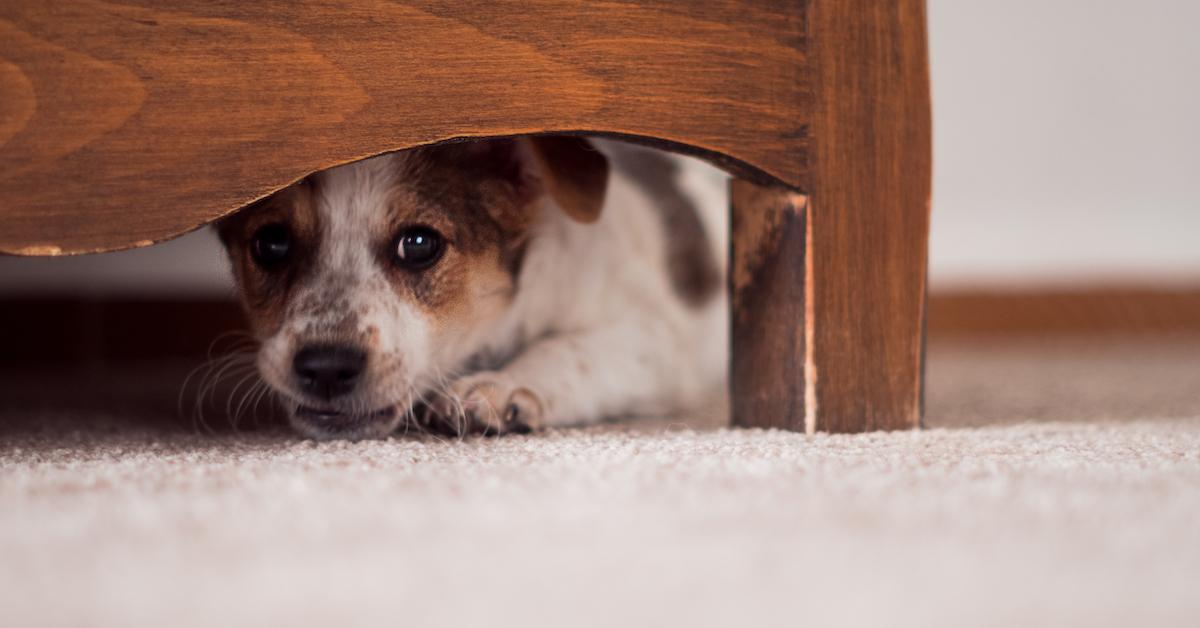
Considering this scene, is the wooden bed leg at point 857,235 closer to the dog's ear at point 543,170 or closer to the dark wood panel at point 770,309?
the dark wood panel at point 770,309

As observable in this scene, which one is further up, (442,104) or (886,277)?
(442,104)

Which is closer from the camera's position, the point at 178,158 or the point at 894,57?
the point at 178,158

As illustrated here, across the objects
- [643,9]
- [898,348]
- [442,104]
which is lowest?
[898,348]

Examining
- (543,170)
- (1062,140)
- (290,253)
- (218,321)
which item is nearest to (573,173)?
(543,170)

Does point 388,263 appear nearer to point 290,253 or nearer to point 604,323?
point 290,253

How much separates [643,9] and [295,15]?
37 centimetres

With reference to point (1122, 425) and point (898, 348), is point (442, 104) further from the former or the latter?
point (1122, 425)

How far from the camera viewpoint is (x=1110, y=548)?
57cm

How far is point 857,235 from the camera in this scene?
114 centimetres

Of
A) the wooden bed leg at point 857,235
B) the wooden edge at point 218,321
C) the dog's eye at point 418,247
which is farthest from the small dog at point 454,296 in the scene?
the wooden edge at point 218,321

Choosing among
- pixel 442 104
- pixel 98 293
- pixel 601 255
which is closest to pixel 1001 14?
pixel 601 255

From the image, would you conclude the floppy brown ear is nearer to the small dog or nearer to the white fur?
the small dog

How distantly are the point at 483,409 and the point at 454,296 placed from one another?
242mm

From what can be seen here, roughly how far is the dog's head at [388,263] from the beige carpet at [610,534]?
0.17 metres
